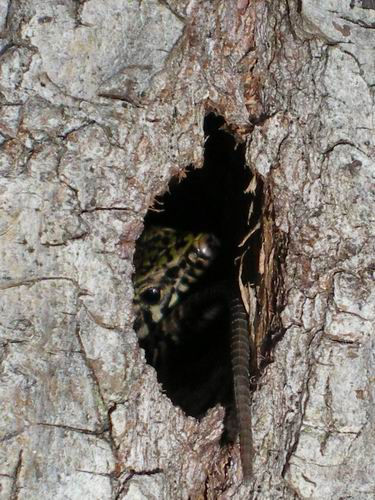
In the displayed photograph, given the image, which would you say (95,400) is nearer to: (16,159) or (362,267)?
(16,159)

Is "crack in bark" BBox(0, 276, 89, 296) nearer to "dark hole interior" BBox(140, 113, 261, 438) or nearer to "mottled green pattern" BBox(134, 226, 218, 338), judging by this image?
"dark hole interior" BBox(140, 113, 261, 438)

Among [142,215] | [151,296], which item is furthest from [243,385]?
[151,296]

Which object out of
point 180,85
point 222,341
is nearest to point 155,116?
point 180,85

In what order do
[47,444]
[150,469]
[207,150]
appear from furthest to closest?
[207,150] → [150,469] → [47,444]

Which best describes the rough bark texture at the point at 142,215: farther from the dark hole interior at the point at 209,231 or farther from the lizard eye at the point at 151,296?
the lizard eye at the point at 151,296

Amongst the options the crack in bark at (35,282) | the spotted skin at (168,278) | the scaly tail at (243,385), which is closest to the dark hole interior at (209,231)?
the spotted skin at (168,278)

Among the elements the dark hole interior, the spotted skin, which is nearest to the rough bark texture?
the dark hole interior
